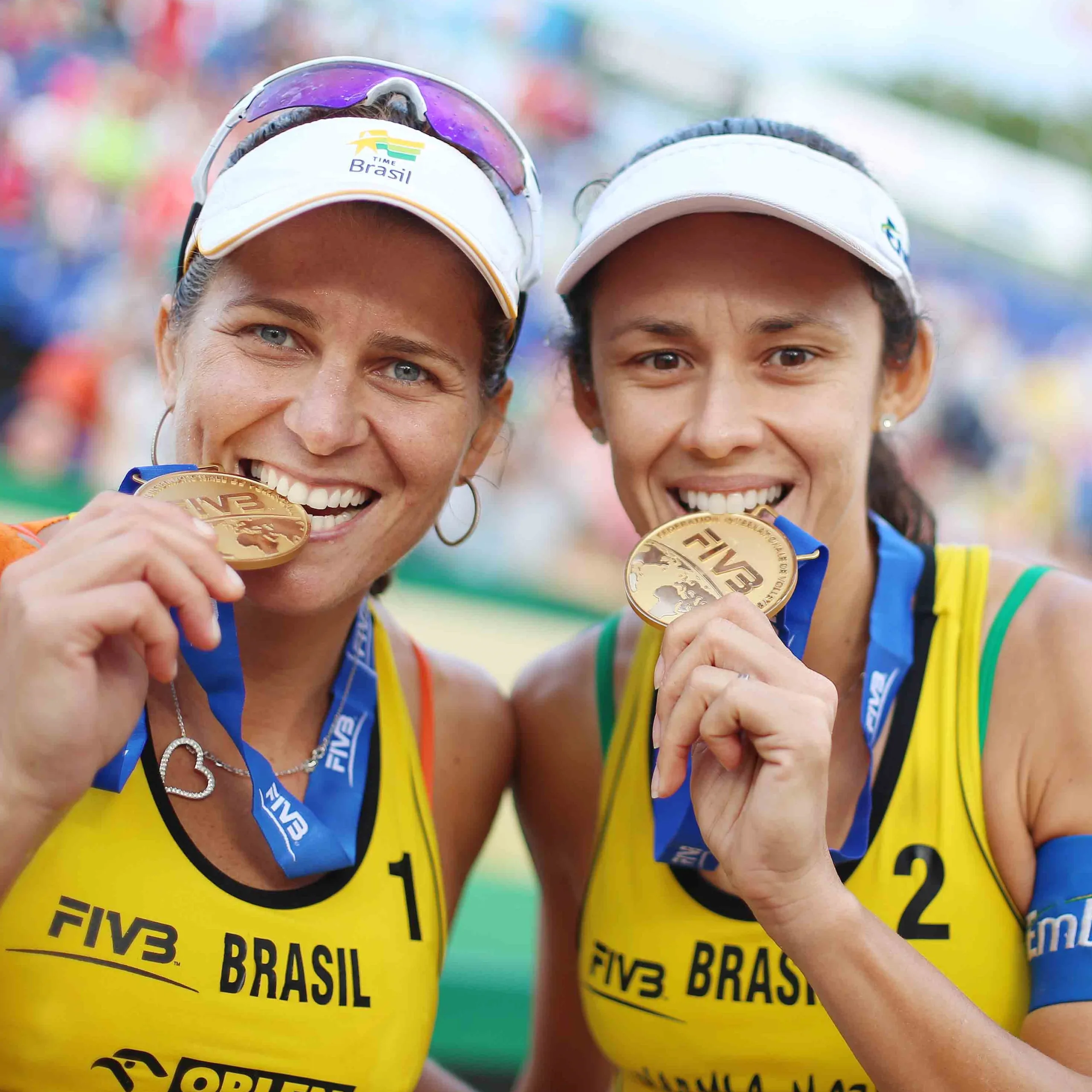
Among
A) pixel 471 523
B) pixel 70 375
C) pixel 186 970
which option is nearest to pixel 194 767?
pixel 186 970

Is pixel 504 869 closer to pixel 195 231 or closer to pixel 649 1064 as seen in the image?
pixel 649 1064

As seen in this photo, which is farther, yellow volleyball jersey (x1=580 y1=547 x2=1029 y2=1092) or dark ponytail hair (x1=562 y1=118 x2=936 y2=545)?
dark ponytail hair (x1=562 y1=118 x2=936 y2=545)

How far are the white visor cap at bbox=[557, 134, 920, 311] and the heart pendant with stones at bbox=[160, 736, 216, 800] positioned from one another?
1251 millimetres

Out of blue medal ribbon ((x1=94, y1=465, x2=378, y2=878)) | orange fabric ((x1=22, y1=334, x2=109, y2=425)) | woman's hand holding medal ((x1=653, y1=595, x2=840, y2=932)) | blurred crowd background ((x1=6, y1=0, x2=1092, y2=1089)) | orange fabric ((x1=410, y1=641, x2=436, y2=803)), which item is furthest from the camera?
orange fabric ((x1=22, y1=334, x2=109, y2=425))

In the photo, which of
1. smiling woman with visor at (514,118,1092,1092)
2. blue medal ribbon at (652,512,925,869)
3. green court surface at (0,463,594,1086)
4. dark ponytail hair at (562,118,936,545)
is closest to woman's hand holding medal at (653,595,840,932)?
smiling woman with visor at (514,118,1092,1092)

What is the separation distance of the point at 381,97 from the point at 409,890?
1.58 meters

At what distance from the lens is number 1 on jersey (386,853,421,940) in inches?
96.2

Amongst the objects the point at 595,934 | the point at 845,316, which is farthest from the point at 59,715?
the point at 845,316

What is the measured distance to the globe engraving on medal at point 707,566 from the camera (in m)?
2.18

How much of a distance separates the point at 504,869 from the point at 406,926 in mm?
4320

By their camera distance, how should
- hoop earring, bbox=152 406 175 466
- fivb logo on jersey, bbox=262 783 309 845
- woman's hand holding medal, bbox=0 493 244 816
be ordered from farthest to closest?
1. hoop earring, bbox=152 406 175 466
2. fivb logo on jersey, bbox=262 783 309 845
3. woman's hand holding medal, bbox=0 493 244 816

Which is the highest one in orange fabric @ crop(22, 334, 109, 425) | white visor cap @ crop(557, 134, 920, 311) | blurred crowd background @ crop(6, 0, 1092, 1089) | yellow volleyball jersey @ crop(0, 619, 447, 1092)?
blurred crowd background @ crop(6, 0, 1092, 1089)

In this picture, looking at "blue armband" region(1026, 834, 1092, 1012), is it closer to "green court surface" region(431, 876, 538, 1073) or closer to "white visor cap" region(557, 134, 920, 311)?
"white visor cap" region(557, 134, 920, 311)

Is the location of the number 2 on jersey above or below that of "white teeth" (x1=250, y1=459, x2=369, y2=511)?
below
